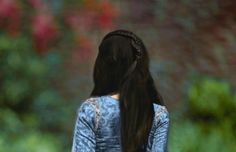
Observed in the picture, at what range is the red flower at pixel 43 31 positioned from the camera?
6.25 metres

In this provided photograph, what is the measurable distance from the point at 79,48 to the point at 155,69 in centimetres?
65

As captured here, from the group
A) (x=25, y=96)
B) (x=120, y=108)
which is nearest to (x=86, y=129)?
(x=120, y=108)

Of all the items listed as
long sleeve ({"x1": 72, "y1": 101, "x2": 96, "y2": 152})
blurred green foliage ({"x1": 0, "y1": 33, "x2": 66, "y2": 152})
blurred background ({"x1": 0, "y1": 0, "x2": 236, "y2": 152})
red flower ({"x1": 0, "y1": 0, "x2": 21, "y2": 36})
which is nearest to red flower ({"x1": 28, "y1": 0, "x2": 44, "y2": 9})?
blurred background ({"x1": 0, "y1": 0, "x2": 236, "y2": 152})

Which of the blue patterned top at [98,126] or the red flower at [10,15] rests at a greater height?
the red flower at [10,15]

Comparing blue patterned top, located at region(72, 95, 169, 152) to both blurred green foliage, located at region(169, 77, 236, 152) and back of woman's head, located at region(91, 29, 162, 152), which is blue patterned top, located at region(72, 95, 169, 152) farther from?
blurred green foliage, located at region(169, 77, 236, 152)

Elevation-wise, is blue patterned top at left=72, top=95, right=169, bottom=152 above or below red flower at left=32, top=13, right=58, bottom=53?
below

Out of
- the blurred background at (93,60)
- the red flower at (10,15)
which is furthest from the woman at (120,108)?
the red flower at (10,15)

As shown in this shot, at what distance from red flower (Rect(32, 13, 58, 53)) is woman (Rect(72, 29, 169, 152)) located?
261 cm

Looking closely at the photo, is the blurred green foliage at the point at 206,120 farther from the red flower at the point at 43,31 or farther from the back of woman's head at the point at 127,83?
the back of woman's head at the point at 127,83

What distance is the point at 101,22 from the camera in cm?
652

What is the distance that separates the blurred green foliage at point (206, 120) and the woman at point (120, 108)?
2429 mm

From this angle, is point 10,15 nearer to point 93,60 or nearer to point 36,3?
point 36,3

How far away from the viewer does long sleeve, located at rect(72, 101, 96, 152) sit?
11.8 feet

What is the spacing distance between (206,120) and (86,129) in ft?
9.82
